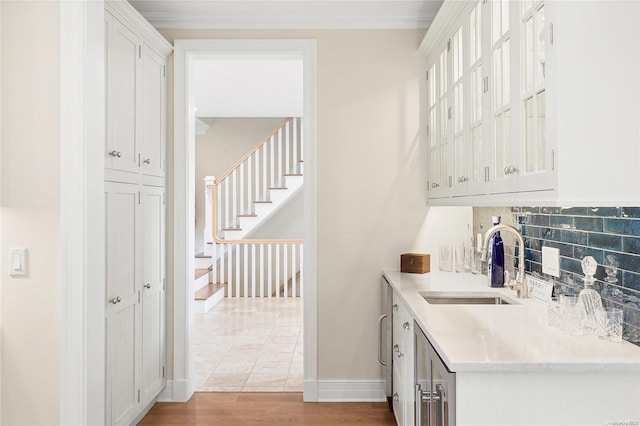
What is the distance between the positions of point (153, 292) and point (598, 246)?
8.41 ft

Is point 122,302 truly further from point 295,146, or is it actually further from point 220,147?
point 220,147

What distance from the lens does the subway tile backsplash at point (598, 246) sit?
1596mm

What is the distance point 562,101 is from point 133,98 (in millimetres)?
2302

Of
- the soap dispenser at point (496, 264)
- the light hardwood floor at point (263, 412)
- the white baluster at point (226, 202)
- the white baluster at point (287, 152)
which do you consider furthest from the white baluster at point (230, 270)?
the soap dispenser at point (496, 264)

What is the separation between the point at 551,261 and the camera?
216 centimetres

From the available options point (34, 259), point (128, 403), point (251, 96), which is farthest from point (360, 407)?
point (251, 96)

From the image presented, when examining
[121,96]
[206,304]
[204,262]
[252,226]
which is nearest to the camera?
[121,96]

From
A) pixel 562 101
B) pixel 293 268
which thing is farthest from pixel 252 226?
pixel 562 101

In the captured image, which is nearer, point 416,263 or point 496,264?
point 496,264

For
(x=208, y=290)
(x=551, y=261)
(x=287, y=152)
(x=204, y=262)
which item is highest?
(x=287, y=152)

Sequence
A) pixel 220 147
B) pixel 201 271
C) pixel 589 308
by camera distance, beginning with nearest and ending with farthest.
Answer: pixel 589 308
pixel 201 271
pixel 220 147

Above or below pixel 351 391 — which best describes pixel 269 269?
above

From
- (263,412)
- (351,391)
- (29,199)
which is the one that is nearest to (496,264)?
(351,391)

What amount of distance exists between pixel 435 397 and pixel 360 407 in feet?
5.53
